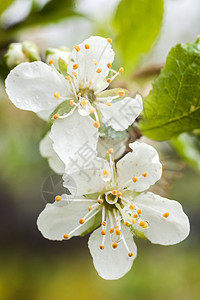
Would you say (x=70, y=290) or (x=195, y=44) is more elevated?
A: (x=195, y=44)

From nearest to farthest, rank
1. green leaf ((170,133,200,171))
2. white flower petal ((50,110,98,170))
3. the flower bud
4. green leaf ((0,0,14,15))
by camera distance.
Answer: white flower petal ((50,110,98,170)), the flower bud, green leaf ((170,133,200,171)), green leaf ((0,0,14,15))

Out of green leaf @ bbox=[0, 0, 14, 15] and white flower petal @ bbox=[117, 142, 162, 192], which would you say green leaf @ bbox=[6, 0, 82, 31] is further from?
white flower petal @ bbox=[117, 142, 162, 192]

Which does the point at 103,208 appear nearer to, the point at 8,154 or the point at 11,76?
the point at 11,76

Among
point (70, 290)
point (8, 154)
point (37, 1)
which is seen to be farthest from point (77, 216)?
point (70, 290)

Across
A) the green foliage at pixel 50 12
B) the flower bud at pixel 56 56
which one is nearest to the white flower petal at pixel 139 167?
the flower bud at pixel 56 56

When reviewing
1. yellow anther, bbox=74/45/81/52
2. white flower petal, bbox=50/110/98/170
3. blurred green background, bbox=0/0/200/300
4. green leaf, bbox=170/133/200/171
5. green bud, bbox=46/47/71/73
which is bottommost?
blurred green background, bbox=0/0/200/300

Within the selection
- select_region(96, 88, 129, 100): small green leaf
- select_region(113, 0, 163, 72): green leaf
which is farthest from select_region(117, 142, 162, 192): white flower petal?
select_region(113, 0, 163, 72): green leaf
